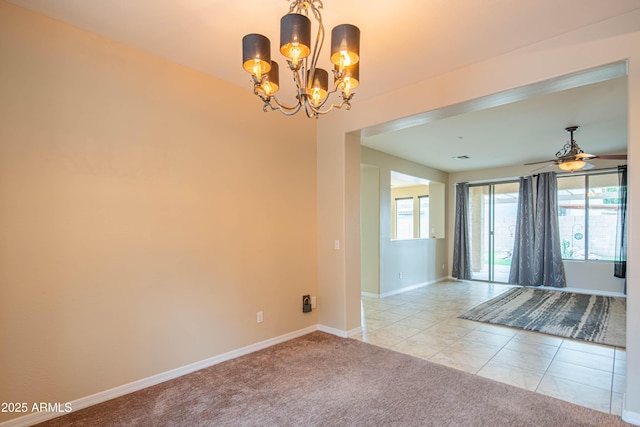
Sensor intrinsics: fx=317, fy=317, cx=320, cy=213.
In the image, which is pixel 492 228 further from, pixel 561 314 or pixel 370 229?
pixel 370 229

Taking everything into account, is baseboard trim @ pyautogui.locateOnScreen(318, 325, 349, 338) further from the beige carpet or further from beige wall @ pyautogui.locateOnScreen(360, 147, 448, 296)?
beige wall @ pyautogui.locateOnScreen(360, 147, 448, 296)

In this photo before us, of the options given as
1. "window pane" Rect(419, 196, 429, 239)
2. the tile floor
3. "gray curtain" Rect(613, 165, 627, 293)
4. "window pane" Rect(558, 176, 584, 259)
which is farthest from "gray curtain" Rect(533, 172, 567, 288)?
"window pane" Rect(419, 196, 429, 239)

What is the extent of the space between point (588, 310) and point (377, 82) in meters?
5.03

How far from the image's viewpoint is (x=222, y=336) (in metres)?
3.13

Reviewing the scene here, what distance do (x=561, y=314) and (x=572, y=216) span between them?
2953 millimetres

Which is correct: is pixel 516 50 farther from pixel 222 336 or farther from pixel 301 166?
pixel 222 336

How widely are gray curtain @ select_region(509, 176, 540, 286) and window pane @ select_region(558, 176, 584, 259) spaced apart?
555mm

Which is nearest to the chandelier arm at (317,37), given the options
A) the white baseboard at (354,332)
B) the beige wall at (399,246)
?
the white baseboard at (354,332)

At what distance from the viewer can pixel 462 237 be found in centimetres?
794

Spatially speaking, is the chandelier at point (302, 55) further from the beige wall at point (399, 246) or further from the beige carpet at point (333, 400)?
the beige wall at point (399, 246)

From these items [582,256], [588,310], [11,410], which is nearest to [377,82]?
[11,410]

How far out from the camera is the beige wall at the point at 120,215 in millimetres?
2139

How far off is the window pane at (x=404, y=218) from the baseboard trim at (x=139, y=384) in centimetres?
743

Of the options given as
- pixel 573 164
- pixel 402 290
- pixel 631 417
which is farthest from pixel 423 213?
pixel 631 417
